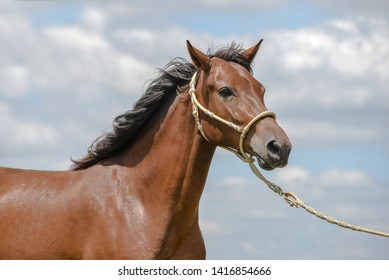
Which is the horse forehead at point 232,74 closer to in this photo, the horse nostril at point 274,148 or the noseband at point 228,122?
the noseband at point 228,122

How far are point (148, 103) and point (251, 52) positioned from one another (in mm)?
1373

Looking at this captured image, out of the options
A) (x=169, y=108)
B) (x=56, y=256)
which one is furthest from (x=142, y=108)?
(x=56, y=256)

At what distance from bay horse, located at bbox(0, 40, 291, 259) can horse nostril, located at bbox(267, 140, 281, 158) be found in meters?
0.01

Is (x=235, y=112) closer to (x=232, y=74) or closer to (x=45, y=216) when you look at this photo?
(x=232, y=74)

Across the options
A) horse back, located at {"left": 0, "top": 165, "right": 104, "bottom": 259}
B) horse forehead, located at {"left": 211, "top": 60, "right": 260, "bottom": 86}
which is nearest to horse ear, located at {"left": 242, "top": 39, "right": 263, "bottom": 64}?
horse forehead, located at {"left": 211, "top": 60, "right": 260, "bottom": 86}

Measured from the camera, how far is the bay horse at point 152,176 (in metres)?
11.9

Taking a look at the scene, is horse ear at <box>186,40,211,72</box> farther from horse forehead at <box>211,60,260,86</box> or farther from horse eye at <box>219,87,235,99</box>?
horse eye at <box>219,87,235,99</box>

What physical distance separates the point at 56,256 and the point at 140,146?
1621 millimetres

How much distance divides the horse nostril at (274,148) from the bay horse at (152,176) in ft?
0.04

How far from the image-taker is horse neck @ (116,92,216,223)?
1216cm

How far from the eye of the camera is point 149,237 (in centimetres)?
1195

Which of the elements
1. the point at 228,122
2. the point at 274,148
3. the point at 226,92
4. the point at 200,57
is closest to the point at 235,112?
the point at 228,122

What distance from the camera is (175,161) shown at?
1230 centimetres

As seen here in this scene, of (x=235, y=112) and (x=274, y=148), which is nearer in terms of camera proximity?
(x=274, y=148)
